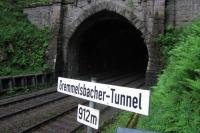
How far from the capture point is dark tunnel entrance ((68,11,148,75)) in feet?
69.8

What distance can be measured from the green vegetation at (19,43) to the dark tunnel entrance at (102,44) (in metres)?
2.01

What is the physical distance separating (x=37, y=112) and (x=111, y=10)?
29.5ft

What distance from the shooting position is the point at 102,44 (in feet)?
84.2

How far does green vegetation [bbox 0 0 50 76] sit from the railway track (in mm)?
3529

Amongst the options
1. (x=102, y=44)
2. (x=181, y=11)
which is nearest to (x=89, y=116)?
(x=181, y=11)

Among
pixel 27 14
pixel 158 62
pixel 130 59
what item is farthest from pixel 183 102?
pixel 130 59

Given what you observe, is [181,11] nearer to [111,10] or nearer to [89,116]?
[111,10]

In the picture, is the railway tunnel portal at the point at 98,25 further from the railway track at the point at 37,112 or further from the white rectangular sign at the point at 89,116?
the white rectangular sign at the point at 89,116

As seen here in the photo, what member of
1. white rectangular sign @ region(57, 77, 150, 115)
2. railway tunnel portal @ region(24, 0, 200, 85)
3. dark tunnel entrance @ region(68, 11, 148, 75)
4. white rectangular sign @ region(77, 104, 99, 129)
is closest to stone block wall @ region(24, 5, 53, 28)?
railway tunnel portal @ region(24, 0, 200, 85)

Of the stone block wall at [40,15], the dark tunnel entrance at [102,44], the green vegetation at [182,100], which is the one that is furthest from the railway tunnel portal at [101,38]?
the green vegetation at [182,100]

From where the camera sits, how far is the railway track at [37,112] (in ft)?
33.8

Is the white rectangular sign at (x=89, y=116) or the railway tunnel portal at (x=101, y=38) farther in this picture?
the railway tunnel portal at (x=101, y=38)

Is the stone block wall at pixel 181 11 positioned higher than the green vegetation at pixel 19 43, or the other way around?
the stone block wall at pixel 181 11

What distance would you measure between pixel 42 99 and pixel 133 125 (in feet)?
22.0
